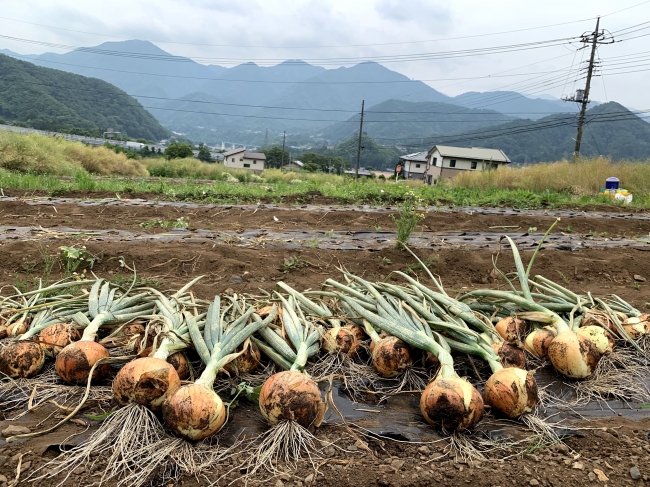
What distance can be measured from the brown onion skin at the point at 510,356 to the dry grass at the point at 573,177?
14.3 metres

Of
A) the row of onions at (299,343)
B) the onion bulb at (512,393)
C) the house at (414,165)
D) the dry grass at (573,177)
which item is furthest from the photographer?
the house at (414,165)

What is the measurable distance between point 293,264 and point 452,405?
11.2 ft

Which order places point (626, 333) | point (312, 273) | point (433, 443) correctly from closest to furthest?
point (433, 443), point (626, 333), point (312, 273)

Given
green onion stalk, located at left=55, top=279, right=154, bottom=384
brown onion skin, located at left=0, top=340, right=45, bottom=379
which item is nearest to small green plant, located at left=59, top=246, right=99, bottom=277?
green onion stalk, located at left=55, top=279, right=154, bottom=384

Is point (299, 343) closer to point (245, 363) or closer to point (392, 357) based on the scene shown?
point (245, 363)

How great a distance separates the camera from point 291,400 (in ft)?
5.25

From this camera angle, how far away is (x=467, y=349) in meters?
2.02

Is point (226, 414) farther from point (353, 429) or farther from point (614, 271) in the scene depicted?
point (614, 271)

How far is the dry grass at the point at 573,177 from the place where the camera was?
14.9 metres

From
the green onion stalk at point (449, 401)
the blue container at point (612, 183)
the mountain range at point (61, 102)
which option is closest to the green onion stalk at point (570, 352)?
the green onion stalk at point (449, 401)

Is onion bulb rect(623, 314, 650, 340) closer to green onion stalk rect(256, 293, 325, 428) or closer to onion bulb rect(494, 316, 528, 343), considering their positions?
→ onion bulb rect(494, 316, 528, 343)

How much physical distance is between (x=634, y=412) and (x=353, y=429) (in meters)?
1.36

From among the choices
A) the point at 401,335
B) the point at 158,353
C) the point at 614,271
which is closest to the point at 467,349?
the point at 401,335

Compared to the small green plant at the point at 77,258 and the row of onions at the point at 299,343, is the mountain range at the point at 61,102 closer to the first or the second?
the small green plant at the point at 77,258
